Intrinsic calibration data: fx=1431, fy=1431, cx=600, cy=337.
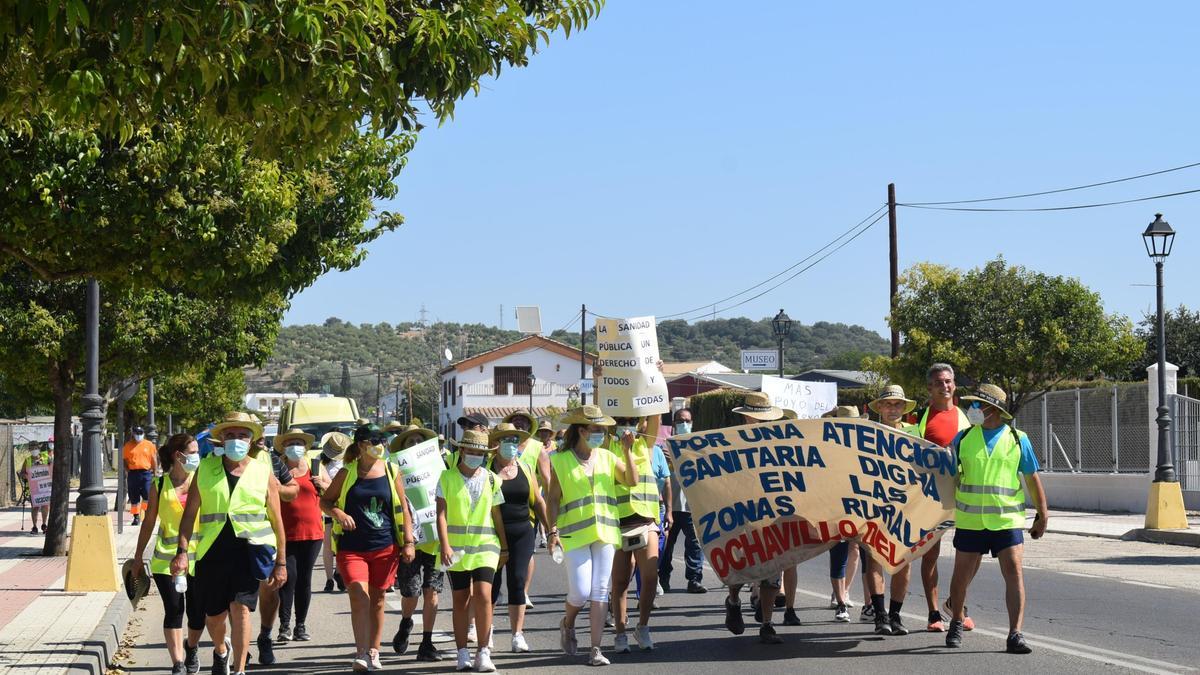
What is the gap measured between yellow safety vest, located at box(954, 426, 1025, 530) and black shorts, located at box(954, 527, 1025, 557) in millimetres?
37

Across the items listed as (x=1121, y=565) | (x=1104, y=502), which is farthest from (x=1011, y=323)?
(x=1121, y=565)

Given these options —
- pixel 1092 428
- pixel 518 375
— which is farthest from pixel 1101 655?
pixel 518 375

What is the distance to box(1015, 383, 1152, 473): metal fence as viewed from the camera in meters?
28.5

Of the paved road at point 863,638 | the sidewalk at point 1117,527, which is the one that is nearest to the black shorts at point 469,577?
the paved road at point 863,638

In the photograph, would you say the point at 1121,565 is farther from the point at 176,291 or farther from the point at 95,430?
the point at 176,291

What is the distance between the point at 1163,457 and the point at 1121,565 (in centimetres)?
582

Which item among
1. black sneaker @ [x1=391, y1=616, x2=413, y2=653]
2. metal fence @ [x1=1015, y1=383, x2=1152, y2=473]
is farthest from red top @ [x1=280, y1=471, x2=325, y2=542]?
metal fence @ [x1=1015, y1=383, x2=1152, y2=473]

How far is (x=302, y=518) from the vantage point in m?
11.6

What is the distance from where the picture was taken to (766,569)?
1059 cm

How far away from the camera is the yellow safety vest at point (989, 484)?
10.0 m

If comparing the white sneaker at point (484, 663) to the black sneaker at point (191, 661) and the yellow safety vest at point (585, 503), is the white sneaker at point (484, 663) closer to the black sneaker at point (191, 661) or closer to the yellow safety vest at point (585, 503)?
the yellow safety vest at point (585, 503)

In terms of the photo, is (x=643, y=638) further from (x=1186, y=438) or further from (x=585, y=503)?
(x=1186, y=438)

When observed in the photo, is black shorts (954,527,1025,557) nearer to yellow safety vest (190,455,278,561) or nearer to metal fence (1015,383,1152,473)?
yellow safety vest (190,455,278,561)

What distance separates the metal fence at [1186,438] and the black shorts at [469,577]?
64.6 feet
